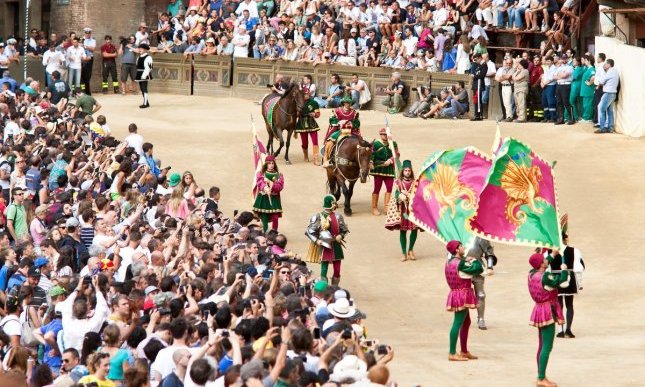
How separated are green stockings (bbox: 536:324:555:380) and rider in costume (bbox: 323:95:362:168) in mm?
11234

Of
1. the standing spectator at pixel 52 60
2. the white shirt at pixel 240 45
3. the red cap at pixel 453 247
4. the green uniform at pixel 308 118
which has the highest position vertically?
the white shirt at pixel 240 45

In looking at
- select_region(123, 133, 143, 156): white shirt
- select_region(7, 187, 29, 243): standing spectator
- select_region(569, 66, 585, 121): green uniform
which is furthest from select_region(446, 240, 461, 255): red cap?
select_region(569, 66, 585, 121): green uniform

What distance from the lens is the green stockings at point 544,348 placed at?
16641 mm

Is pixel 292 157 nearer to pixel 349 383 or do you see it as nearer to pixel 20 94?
pixel 20 94

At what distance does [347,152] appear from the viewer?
2730 centimetres

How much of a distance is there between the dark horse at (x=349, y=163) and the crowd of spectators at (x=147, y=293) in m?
3.49

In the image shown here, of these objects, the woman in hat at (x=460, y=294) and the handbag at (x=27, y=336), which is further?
the woman in hat at (x=460, y=294)

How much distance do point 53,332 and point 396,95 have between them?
22.6 m

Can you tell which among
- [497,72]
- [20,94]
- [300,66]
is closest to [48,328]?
[20,94]

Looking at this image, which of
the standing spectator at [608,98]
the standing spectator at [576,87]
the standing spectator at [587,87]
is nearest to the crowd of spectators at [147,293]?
the standing spectator at [608,98]

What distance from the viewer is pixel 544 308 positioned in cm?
1680

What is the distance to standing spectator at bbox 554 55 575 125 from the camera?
3378cm

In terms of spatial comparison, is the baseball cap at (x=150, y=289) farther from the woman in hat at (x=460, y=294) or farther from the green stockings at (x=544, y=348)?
the green stockings at (x=544, y=348)

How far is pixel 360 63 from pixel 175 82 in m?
6.16
